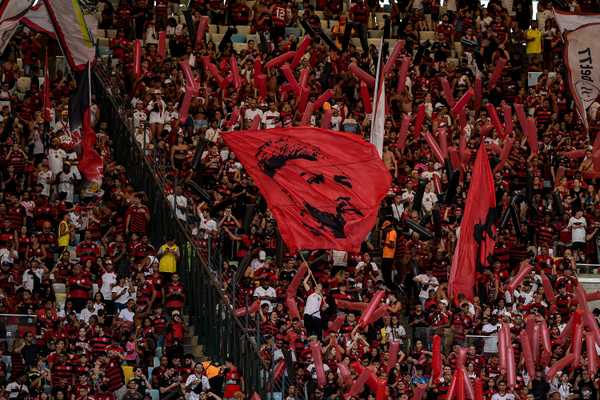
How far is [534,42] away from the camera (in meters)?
54.8

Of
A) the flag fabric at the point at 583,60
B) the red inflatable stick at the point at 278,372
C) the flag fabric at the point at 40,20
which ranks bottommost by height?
the red inflatable stick at the point at 278,372

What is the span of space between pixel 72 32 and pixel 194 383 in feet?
23.4

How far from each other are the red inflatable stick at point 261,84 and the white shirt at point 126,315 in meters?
9.41

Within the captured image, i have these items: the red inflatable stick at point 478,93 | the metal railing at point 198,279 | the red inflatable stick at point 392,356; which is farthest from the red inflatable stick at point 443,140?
the red inflatable stick at point 392,356

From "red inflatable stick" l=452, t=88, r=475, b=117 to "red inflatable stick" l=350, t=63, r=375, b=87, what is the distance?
214 cm

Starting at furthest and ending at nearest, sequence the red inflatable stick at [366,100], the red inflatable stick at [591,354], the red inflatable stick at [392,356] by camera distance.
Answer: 1. the red inflatable stick at [366,100]
2. the red inflatable stick at [591,354]
3. the red inflatable stick at [392,356]

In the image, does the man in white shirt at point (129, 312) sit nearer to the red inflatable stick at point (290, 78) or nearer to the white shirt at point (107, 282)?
the white shirt at point (107, 282)

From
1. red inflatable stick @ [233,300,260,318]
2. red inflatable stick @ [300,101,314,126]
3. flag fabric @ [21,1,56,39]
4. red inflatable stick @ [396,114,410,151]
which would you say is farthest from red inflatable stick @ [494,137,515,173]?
flag fabric @ [21,1,56,39]

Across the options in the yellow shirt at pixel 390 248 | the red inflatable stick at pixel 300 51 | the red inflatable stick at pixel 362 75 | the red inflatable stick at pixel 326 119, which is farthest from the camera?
the red inflatable stick at pixel 300 51

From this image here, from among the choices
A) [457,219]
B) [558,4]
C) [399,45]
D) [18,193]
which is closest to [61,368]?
[18,193]

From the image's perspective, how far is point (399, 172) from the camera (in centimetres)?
4716

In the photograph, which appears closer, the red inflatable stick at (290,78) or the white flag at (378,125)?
the white flag at (378,125)

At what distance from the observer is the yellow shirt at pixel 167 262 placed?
42906mm

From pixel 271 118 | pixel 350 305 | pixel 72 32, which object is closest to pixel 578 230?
pixel 350 305
